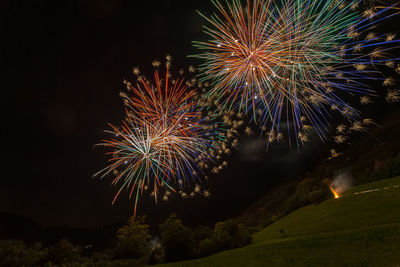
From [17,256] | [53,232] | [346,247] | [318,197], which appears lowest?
[346,247]

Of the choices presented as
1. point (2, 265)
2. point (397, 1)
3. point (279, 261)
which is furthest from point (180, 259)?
point (397, 1)

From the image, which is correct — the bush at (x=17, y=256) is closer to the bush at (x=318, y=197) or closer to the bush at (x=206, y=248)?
the bush at (x=206, y=248)

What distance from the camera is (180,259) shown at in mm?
20922

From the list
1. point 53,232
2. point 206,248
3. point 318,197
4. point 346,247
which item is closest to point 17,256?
point 206,248

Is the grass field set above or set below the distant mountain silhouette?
below

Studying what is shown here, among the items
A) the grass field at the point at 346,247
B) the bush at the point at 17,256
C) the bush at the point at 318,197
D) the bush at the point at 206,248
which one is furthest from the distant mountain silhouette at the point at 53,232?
the grass field at the point at 346,247

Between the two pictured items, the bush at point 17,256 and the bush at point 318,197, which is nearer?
the bush at point 17,256

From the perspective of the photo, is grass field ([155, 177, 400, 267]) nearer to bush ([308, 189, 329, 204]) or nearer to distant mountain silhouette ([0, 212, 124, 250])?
bush ([308, 189, 329, 204])

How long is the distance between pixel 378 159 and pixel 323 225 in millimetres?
44031

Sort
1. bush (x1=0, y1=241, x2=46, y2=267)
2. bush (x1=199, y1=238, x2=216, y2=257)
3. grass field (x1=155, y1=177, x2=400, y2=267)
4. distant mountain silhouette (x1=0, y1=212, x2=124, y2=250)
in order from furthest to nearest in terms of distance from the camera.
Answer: distant mountain silhouette (x1=0, y1=212, x2=124, y2=250) < bush (x1=0, y1=241, x2=46, y2=267) < bush (x1=199, y1=238, x2=216, y2=257) < grass field (x1=155, y1=177, x2=400, y2=267)

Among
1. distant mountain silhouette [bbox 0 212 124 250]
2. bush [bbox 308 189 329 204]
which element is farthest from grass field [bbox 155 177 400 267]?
distant mountain silhouette [bbox 0 212 124 250]

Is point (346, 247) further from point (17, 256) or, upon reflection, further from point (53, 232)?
point (53, 232)

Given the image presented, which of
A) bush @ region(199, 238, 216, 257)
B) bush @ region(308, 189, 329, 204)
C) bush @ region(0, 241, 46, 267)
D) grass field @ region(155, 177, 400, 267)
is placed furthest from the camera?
bush @ region(308, 189, 329, 204)

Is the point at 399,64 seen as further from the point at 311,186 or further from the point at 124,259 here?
the point at 311,186
